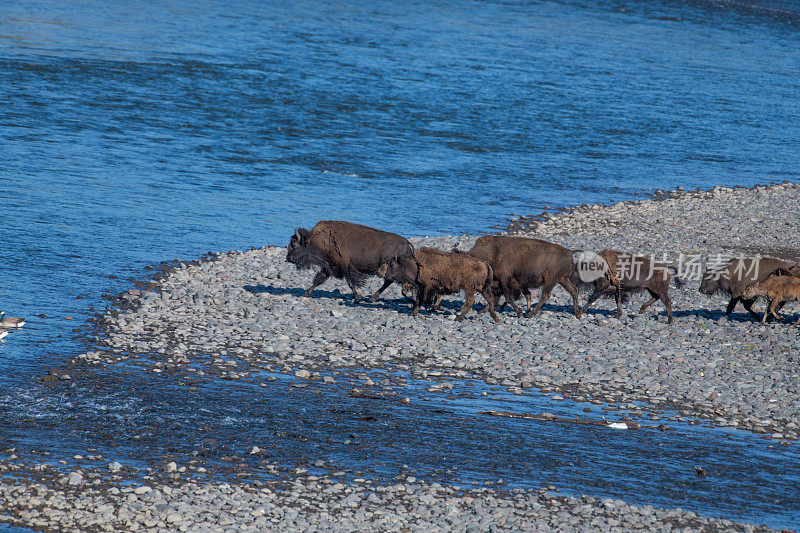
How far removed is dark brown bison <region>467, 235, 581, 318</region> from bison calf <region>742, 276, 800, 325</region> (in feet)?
8.72

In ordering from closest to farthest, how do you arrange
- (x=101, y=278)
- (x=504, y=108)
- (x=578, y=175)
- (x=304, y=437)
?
(x=304, y=437)
(x=101, y=278)
(x=578, y=175)
(x=504, y=108)

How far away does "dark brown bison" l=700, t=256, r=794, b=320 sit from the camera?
1515 centimetres

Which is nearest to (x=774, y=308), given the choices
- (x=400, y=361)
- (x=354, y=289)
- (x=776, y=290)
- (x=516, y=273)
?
(x=776, y=290)

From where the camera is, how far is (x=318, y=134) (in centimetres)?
3147

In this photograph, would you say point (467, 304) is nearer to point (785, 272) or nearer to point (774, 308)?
point (774, 308)

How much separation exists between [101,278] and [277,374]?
5884 millimetres

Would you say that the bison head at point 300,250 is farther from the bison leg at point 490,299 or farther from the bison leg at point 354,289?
the bison leg at point 490,299

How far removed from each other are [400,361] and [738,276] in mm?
5621

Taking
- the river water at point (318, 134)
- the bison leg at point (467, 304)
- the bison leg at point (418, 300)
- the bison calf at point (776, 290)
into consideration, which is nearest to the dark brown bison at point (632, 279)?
the bison calf at point (776, 290)

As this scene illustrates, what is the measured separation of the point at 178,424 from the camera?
35.5ft

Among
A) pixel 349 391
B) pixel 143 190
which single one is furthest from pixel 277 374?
pixel 143 190

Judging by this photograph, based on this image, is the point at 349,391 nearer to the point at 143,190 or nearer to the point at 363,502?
the point at 363,502

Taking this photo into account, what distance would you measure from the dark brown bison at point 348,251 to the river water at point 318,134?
3220 mm

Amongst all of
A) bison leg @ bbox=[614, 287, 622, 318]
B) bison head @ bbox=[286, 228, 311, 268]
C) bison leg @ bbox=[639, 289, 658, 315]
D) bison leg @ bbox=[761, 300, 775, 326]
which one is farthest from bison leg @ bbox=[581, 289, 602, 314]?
bison head @ bbox=[286, 228, 311, 268]
